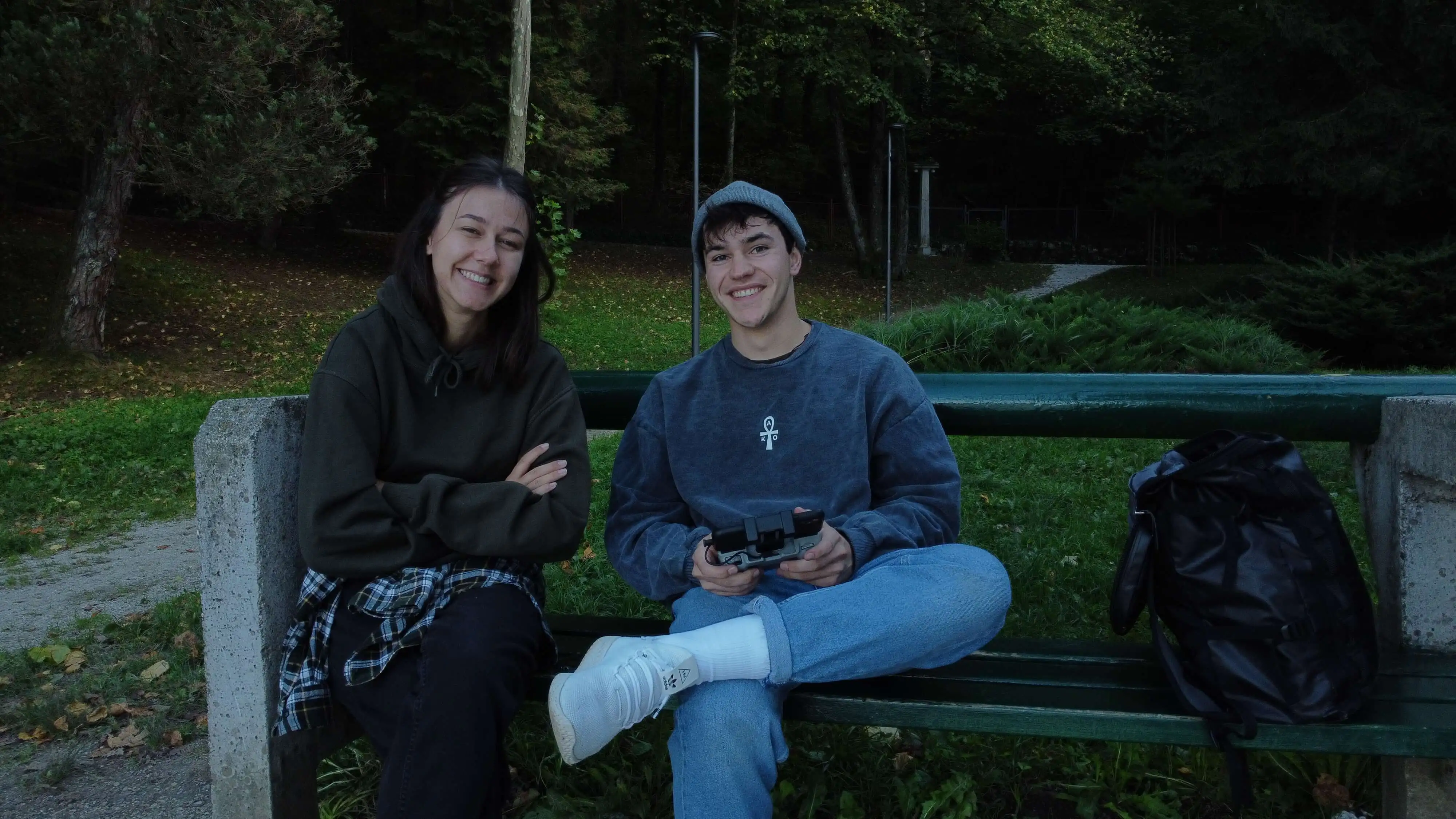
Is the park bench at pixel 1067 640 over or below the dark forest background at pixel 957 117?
below

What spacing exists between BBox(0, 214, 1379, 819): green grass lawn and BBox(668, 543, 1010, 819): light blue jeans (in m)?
0.56

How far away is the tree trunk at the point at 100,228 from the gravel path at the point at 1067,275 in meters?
21.3

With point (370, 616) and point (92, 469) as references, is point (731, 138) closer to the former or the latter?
point (92, 469)

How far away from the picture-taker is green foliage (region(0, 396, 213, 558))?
8.04 meters

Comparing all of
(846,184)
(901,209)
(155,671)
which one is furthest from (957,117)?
(155,671)

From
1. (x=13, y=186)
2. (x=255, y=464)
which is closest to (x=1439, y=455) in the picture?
(x=255, y=464)

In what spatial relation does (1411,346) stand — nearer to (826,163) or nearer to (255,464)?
(255,464)

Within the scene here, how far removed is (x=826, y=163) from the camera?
41906mm

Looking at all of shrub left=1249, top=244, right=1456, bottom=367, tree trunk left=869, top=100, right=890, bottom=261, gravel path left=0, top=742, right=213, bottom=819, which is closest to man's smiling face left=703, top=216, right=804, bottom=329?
gravel path left=0, top=742, right=213, bottom=819

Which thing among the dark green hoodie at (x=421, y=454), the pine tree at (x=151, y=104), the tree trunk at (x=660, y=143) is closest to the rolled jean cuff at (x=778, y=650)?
the dark green hoodie at (x=421, y=454)

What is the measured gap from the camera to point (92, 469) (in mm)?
9648

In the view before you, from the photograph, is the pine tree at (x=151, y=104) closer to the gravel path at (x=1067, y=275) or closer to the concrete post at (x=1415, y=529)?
the concrete post at (x=1415, y=529)

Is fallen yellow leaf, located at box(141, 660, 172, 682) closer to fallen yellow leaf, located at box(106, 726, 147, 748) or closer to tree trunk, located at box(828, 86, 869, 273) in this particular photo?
fallen yellow leaf, located at box(106, 726, 147, 748)

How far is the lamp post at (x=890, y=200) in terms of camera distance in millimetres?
25984
